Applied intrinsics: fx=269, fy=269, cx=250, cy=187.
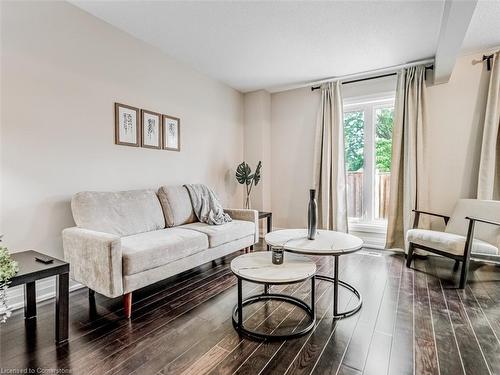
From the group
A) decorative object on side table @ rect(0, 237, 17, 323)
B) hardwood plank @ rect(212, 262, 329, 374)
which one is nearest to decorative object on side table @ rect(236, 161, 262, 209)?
hardwood plank @ rect(212, 262, 329, 374)

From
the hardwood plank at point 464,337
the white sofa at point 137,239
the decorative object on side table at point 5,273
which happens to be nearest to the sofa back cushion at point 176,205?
the white sofa at point 137,239

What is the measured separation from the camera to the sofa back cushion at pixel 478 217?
2820 millimetres

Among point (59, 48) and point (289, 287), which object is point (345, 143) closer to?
point (289, 287)

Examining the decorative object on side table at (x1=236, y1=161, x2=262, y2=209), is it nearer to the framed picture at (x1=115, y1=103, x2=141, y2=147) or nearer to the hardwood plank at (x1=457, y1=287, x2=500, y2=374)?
the framed picture at (x1=115, y1=103, x2=141, y2=147)

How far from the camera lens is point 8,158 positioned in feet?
6.73

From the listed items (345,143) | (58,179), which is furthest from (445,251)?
(58,179)

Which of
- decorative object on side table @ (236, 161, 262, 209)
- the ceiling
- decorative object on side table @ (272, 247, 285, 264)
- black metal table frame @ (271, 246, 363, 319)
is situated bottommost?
black metal table frame @ (271, 246, 363, 319)

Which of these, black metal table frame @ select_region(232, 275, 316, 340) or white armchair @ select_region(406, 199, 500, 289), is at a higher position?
white armchair @ select_region(406, 199, 500, 289)

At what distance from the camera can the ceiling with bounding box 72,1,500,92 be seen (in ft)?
7.86

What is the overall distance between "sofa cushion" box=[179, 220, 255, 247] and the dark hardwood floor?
1.48 ft

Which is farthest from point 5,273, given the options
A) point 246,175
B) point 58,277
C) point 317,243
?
point 246,175

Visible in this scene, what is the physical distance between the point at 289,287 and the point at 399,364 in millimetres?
1126

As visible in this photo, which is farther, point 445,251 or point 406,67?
point 406,67

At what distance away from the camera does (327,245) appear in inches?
83.1
